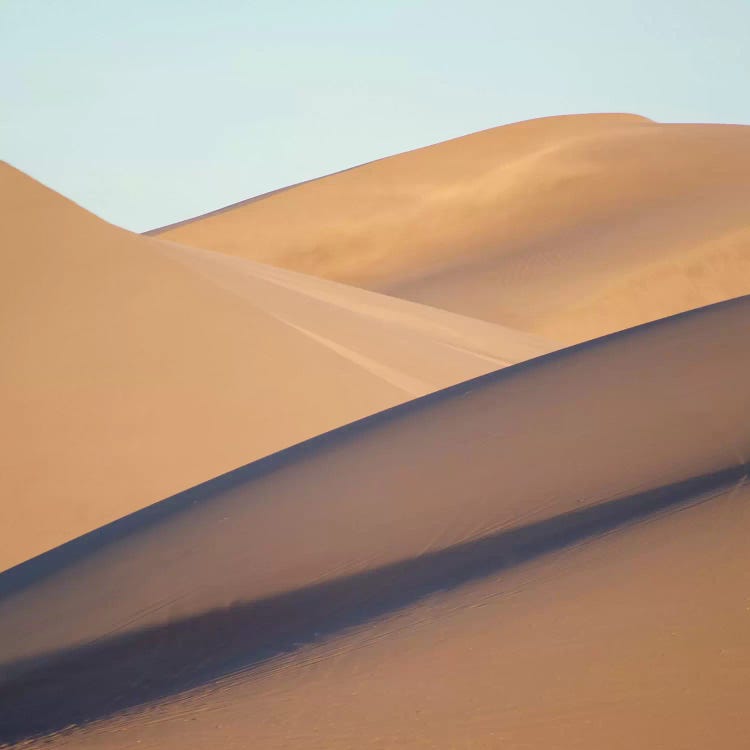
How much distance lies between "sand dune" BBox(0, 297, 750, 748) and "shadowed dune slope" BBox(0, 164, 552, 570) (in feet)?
6.36

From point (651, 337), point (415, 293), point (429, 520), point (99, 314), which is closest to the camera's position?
point (429, 520)

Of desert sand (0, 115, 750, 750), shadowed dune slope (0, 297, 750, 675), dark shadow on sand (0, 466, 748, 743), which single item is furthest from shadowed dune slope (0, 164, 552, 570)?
dark shadow on sand (0, 466, 748, 743)

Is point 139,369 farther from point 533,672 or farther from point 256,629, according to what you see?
point 533,672

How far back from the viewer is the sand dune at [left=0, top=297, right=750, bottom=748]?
283 centimetres

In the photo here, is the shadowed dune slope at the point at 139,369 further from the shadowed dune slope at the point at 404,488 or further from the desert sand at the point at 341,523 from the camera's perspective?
the shadowed dune slope at the point at 404,488

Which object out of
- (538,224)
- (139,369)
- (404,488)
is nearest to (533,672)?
(404,488)

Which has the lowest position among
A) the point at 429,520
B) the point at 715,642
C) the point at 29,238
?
the point at 715,642

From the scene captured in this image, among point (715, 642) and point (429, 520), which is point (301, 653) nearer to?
point (429, 520)

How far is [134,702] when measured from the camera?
2984mm

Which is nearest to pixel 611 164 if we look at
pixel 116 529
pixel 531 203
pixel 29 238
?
pixel 531 203

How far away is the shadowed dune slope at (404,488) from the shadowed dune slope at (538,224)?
1045 centimetres

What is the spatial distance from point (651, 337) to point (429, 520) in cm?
206

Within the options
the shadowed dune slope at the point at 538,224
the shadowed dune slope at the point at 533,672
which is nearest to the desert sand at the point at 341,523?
the shadowed dune slope at the point at 533,672

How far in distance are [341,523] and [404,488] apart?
1.14 feet
